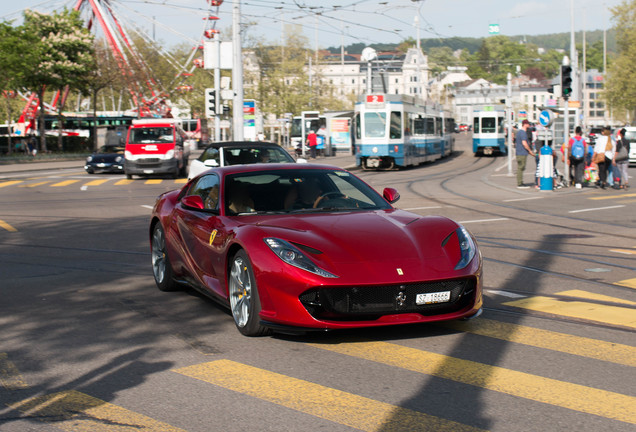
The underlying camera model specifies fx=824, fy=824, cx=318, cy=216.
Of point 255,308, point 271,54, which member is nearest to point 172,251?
point 255,308

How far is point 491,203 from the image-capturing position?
66.6 feet

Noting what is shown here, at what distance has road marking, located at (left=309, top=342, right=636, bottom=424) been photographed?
451 cm

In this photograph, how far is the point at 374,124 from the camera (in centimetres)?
3672

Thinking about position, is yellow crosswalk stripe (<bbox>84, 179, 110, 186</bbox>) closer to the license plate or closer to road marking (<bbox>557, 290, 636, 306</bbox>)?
road marking (<bbox>557, 290, 636, 306</bbox>)

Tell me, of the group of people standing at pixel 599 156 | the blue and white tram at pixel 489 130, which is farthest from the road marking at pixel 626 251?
the blue and white tram at pixel 489 130

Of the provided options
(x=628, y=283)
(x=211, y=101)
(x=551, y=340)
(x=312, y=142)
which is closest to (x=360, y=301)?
(x=551, y=340)

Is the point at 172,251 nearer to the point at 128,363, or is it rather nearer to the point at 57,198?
the point at 128,363

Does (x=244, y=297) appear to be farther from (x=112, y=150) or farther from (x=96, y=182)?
(x=112, y=150)

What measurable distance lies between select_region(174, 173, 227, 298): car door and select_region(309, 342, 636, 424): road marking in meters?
1.38

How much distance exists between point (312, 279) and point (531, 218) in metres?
11.5

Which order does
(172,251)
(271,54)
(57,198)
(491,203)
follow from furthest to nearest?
(271,54), (57,198), (491,203), (172,251)

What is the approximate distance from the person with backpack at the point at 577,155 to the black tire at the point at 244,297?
1975cm

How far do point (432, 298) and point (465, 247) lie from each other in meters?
0.63

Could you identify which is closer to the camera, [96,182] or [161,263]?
[161,263]
